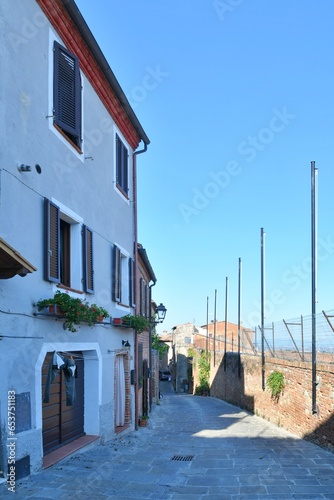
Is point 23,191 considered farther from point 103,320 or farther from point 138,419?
point 138,419

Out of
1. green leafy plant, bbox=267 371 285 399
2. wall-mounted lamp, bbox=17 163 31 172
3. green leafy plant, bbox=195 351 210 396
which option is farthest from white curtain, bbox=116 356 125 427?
green leafy plant, bbox=195 351 210 396

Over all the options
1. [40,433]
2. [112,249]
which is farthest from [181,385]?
[40,433]

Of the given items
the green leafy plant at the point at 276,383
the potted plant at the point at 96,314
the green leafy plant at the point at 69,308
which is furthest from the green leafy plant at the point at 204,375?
the green leafy plant at the point at 69,308

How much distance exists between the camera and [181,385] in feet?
159

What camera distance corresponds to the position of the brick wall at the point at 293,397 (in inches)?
429

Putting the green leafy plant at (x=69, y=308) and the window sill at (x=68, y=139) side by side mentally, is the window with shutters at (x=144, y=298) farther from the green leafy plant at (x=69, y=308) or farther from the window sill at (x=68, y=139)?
the green leafy plant at (x=69, y=308)

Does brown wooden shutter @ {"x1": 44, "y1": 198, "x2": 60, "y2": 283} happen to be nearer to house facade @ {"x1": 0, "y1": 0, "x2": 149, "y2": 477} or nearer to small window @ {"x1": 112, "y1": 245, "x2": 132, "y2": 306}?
house facade @ {"x1": 0, "y1": 0, "x2": 149, "y2": 477}

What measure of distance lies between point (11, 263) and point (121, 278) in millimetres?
6981

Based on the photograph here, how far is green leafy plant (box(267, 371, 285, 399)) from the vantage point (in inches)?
575

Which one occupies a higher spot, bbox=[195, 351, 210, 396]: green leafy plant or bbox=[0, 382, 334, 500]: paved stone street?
bbox=[0, 382, 334, 500]: paved stone street

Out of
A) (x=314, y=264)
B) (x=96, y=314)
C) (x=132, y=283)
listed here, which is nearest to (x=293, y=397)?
(x=314, y=264)

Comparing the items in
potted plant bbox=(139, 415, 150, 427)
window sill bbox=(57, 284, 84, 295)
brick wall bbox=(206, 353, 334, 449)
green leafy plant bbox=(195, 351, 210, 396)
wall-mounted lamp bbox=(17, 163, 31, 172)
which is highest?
wall-mounted lamp bbox=(17, 163, 31, 172)

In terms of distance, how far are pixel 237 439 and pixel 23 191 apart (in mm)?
8417

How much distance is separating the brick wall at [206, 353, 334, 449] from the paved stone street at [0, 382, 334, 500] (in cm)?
41
